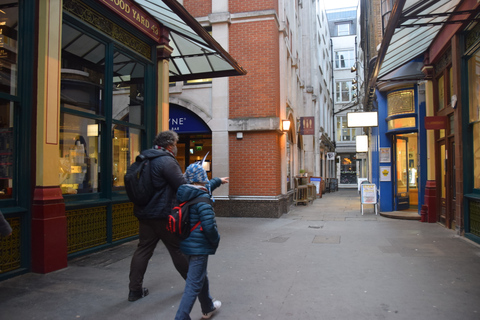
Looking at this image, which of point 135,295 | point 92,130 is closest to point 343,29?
point 92,130

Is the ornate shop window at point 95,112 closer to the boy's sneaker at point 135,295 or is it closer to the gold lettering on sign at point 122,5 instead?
the gold lettering on sign at point 122,5

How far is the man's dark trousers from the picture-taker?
4.11m

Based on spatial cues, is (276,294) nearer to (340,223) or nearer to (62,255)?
(62,255)

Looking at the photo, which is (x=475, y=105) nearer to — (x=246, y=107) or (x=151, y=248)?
(x=246, y=107)

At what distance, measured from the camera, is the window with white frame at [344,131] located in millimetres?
42969

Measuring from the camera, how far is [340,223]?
1080 centimetres

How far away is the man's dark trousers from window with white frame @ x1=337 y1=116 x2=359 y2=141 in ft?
135

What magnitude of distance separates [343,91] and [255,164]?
35307 millimetres

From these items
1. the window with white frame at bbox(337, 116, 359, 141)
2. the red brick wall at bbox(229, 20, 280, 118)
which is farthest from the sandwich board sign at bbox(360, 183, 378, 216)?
the window with white frame at bbox(337, 116, 359, 141)

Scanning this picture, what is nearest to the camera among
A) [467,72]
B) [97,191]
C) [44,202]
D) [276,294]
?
[276,294]

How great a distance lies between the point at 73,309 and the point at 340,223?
8.40 meters

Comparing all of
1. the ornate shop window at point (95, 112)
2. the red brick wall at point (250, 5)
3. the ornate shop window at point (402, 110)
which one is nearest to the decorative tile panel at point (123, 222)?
the ornate shop window at point (95, 112)

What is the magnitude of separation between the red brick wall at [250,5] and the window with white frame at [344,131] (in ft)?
107

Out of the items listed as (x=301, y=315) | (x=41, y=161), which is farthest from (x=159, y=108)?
(x=301, y=315)
